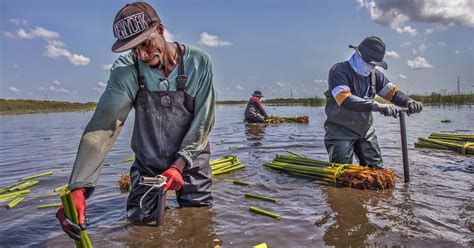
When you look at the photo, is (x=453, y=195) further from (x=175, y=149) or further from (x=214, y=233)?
(x=175, y=149)

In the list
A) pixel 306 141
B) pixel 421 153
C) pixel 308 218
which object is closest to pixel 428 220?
pixel 308 218

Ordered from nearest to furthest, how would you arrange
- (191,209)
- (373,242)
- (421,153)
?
(373,242) < (191,209) < (421,153)

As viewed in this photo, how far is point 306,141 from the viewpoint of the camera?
11578 mm

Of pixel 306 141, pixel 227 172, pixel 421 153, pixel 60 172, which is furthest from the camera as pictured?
pixel 306 141

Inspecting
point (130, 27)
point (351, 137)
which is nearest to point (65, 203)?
point (130, 27)

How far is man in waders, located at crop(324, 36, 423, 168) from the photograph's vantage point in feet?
17.5

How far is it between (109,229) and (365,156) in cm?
412

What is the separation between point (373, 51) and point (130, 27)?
12.2 feet

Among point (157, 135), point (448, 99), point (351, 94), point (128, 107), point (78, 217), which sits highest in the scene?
point (448, 99)

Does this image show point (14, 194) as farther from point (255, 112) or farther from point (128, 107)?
point (255, 112)

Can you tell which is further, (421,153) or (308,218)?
(421,153)

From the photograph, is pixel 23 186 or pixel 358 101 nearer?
pixel 358 101

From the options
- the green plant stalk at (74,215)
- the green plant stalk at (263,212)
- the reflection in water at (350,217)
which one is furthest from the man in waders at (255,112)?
the green plant stalk at (74,215)

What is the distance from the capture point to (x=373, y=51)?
530cm
